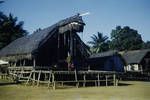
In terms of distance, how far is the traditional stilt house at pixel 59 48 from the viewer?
27.4 meters

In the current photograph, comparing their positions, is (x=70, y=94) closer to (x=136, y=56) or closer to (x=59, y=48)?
(x=59, y=48)

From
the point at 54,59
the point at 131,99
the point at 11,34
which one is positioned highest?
the point at 11,34

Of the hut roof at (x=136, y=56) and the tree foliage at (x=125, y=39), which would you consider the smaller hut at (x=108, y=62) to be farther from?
the tree foliage at (x=125, y=39)

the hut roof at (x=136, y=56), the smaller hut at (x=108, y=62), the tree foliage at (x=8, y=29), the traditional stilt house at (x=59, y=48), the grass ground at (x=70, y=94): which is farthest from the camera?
the tree foliage at (x=8, y=29)

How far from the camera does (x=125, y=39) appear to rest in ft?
270

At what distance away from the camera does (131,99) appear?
47.9ft

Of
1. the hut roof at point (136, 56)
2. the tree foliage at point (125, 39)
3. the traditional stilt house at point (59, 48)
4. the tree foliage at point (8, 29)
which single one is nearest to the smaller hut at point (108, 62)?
the hut roof at point (136, 56)

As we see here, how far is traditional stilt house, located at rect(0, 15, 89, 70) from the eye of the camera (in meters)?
27.4

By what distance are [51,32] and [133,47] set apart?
54.2 metres

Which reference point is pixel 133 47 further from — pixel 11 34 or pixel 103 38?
pixel 11 34

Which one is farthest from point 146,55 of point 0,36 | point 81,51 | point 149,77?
point 0,36

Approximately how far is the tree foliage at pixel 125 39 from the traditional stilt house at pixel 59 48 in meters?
50.8

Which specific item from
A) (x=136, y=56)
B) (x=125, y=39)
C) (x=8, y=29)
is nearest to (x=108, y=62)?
(x=136, y=56)

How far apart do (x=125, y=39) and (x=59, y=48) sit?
56131 millimetres
